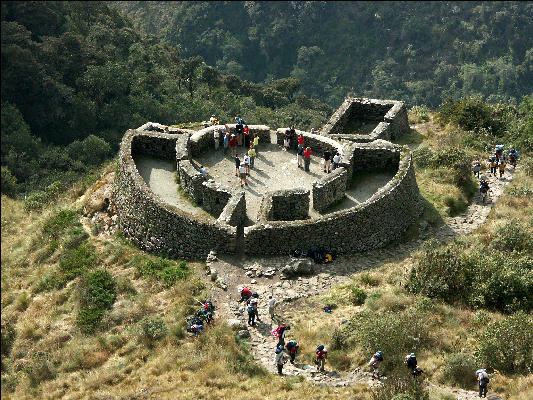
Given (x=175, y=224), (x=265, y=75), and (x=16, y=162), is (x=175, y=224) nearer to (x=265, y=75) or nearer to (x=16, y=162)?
(x=16, y=162)

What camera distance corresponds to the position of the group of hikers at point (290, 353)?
17.0 metres

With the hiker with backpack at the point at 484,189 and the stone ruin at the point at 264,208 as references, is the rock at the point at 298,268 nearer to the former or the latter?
the stone ruin at the point at 264,208

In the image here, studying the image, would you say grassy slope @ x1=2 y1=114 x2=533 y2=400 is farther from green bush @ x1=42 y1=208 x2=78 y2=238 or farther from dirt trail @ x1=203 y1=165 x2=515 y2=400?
green bush @ x1=42 y1=208 x2=78 y2=238

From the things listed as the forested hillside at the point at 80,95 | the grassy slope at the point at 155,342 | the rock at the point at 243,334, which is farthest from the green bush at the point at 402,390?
the forested hillside at the point at 80,95

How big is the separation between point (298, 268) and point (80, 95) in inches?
1251

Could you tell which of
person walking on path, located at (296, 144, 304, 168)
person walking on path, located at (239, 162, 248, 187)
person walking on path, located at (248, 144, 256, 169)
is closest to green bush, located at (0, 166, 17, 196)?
person walking on path, located at (248, 144, 256, 169)

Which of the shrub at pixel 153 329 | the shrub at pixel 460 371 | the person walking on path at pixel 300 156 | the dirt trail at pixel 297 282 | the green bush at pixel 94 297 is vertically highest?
the person walking on path at pixel 300 156

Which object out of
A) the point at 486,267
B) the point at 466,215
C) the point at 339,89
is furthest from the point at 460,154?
the point at 339,89

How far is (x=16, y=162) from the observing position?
41.9 meters

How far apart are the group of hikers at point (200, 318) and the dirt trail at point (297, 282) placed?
0.61 metres

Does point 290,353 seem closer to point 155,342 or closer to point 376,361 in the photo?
point 376,361

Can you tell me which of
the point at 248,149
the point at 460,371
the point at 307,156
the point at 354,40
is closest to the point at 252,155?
the point at 248,149

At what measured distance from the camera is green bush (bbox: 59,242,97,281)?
2506 centimetres

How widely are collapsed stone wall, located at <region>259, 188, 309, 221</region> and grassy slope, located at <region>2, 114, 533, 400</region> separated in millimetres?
3551
